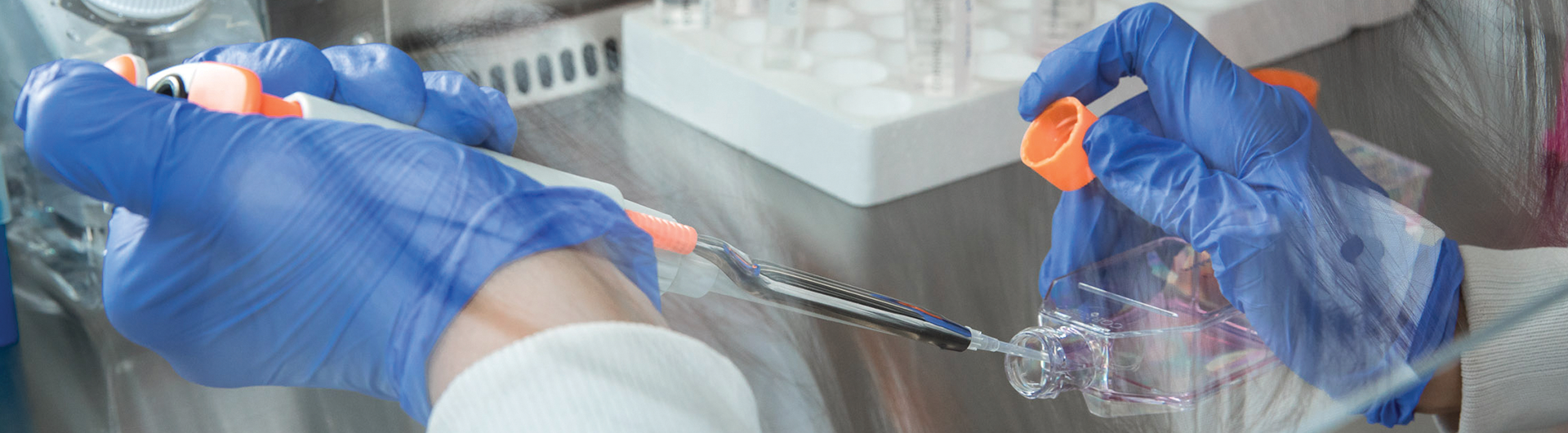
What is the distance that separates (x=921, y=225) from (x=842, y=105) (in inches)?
1.9

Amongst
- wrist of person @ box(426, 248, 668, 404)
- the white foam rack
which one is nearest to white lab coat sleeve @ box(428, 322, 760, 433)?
wrist of person @ box(426, 248, 668, 404)

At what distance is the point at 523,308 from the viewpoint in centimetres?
21

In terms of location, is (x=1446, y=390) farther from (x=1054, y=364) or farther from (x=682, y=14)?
(x=682, y=14)

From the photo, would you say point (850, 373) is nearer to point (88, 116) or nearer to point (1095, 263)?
point (1095, 263)

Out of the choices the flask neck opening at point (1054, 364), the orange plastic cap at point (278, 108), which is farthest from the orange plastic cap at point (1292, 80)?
the orange plastic cap at point (278, 108)

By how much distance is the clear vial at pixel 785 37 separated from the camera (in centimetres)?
34

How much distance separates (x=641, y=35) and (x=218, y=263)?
0.14m

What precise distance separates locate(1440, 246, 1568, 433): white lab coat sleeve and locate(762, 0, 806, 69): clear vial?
208 millimetres

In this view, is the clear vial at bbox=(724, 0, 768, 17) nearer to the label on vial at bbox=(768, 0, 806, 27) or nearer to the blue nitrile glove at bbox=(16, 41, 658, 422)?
the label on vial at bbox=(768, 0, 806, 27)

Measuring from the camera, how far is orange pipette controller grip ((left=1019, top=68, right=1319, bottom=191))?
308 mm

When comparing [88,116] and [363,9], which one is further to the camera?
[363,9]

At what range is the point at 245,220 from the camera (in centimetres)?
22

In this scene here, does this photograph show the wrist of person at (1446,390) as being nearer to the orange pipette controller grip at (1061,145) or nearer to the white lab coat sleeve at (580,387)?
the orange pipette controller grip at (1061,145)

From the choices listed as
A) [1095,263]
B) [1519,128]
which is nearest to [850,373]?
[1095,263]
